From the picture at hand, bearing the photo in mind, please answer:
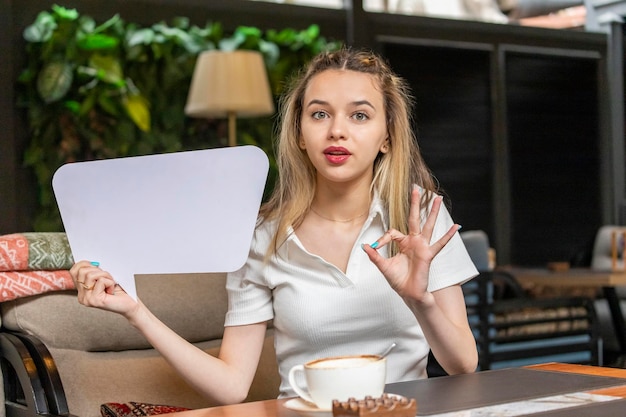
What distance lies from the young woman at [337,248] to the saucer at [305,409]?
45 cm

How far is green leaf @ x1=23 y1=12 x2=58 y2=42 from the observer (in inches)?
198

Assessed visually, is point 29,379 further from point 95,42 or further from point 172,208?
point 95,42

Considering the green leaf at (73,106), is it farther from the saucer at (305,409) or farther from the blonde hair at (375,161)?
→ the saucer at (305,409)

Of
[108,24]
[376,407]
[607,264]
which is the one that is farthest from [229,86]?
[376,407]

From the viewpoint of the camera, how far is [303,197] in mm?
2051

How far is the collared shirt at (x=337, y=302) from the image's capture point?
1.96 metres

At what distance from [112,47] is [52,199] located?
3.05 feet

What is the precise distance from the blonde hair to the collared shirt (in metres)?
0.04

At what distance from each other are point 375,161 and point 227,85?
136 inches

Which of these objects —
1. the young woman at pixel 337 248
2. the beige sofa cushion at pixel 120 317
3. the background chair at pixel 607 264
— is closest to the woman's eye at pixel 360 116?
the young woman at pixel 337 248

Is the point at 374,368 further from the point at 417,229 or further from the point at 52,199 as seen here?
the point at 52,199

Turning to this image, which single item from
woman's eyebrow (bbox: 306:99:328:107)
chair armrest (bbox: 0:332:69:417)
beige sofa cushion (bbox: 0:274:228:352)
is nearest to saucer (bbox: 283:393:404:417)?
woman's eyebrow (bbox: 306:99:328:107)

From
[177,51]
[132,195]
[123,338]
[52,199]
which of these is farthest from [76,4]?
[132,195]

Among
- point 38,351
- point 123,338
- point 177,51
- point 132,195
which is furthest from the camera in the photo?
point 177,51
